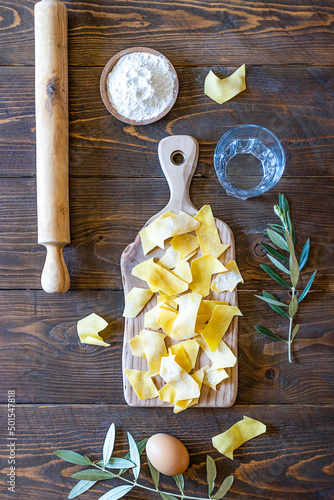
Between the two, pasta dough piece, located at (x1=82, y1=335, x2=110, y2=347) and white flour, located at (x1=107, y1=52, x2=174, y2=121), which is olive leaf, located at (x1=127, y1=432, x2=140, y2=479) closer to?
pasta dough piece, located at (x1=82, y1=335, x2=110, y2=347)

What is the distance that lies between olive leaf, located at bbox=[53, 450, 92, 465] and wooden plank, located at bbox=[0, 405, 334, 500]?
0.02m

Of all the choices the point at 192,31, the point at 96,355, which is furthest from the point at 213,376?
the point at 192,31

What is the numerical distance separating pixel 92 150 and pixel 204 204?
10.7 inches

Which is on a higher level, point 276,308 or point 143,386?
point 276,308

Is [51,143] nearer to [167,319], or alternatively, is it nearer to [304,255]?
[167,319]

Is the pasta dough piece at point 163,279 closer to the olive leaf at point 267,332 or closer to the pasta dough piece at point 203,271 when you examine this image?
the pasta dough piece at point 203,271

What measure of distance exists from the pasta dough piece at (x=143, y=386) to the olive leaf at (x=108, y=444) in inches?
3.8

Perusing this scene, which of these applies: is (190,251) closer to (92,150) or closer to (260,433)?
(92,150)

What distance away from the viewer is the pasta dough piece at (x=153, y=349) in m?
0.87

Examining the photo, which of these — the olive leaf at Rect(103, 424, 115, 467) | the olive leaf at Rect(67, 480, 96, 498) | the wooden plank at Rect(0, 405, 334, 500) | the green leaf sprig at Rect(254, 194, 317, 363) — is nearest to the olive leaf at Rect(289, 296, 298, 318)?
the green leaf sprig at Rect(254, 194, 317, 363)

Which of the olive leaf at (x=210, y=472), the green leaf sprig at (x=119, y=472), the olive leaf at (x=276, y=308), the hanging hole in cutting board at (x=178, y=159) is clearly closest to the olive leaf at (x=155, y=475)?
the green leaf sprig at (x=119, y=472)

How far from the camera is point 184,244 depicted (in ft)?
2.91

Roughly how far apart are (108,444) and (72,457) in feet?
0.26

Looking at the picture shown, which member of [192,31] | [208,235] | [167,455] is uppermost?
[192,31]
